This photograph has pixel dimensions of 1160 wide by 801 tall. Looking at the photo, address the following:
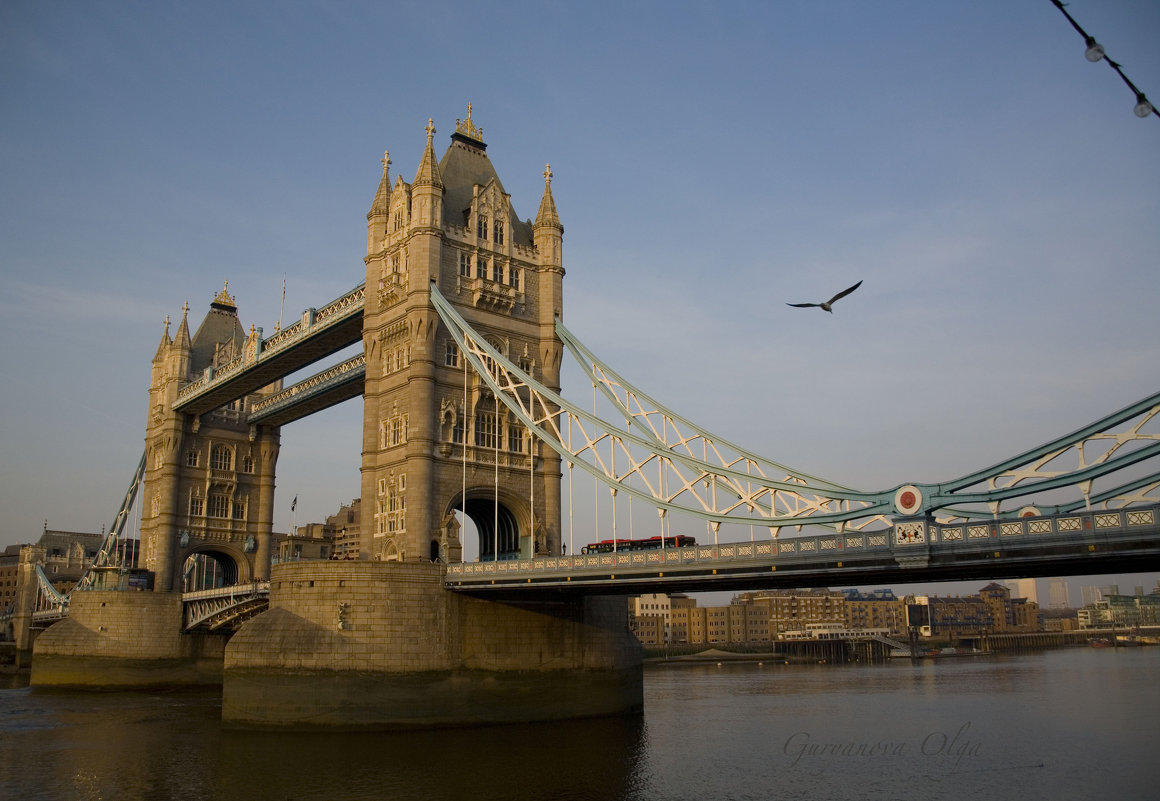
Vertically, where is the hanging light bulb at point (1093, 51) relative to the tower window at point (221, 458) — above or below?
below

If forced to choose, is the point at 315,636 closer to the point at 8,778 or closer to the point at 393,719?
the point at 393,719

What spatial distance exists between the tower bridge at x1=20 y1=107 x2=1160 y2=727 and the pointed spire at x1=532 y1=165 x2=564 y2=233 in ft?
0.50

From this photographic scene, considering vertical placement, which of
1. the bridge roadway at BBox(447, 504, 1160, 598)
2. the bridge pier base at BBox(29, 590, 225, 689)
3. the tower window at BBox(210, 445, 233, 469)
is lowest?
the bridge pier base at BBox(29, 590, 225, 689)

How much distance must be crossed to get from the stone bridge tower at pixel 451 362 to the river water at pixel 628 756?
12.2 m

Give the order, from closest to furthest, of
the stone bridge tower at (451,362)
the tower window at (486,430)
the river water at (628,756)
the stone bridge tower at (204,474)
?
1. the river water at (628,756)
2. the stone bridge tower at (451,362)
3. the tower window at (486,430)
4. the stone bridge tower at (204,474)

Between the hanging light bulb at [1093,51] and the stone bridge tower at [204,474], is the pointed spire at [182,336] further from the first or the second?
the hanging light bulb at [1093,51]

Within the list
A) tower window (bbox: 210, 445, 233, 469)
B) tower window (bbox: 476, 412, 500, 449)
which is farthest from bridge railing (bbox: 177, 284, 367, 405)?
tower window (bbox: 476, 412, 500, 449)

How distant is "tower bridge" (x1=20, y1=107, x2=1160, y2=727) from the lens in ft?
98.3

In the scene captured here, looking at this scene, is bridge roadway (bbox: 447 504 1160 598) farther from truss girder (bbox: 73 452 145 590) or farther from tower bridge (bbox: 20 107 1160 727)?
truss girder (bbox: 73 452 145 590)

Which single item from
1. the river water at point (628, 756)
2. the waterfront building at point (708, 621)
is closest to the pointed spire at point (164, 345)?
the river water at point (628, 756)

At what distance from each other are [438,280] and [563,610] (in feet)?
61.7

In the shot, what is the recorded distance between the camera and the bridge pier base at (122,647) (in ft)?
234

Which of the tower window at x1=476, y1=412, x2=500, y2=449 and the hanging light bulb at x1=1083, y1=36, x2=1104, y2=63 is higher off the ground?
the tower window at x1=476, y1=412, x2=500, y2=449

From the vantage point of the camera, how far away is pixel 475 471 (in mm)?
52281
